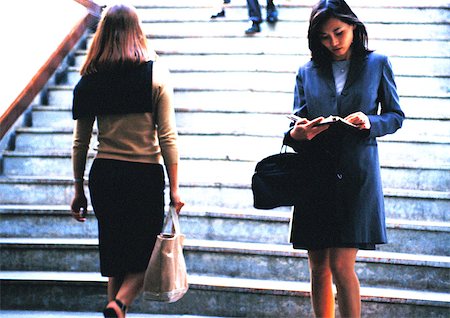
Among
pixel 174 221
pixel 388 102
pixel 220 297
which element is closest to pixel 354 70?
pixel 388 102

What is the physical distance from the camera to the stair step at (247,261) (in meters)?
3.12

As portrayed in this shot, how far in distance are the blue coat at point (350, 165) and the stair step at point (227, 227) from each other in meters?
1.25

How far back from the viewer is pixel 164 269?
2252 millimetres

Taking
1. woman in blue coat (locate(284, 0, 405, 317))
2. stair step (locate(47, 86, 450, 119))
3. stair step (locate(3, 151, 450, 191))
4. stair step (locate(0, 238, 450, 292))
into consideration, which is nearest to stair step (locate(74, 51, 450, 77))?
stair step (locate(47, 86, 450, 119))

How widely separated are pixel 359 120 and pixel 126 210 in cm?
95

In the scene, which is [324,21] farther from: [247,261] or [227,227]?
[227,227]

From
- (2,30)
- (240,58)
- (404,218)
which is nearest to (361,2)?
(240,58)

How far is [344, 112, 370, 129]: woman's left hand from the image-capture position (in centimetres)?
204

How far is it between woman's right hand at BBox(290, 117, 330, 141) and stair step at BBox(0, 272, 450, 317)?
1140 mm

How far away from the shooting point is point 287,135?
2.22 m

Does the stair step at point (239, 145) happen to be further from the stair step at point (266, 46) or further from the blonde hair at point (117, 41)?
the blonde hair at point (117, 41)

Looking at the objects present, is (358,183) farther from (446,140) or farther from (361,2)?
(361,2)

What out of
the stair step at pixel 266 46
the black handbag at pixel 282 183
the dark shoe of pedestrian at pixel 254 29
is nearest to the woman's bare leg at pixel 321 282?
the black handbag at pixel 282 183

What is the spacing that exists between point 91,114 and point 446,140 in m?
2.51
